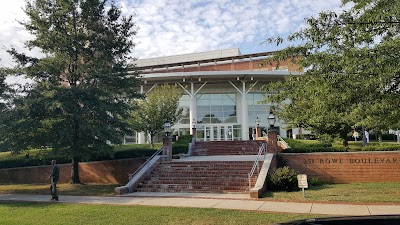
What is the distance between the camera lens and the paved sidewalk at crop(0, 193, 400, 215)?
977 centimetres

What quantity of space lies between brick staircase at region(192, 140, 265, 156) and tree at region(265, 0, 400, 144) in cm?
1469

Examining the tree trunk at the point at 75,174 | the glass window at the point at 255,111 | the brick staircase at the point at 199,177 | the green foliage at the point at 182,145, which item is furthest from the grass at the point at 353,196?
the glass window at the point at 255,111

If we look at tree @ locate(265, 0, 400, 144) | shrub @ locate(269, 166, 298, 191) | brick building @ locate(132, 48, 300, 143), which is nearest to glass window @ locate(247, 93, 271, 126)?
brick building @ locate(132, 48, 300, 143)

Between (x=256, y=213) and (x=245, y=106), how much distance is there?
111ft

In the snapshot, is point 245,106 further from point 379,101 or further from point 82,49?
point 379,101

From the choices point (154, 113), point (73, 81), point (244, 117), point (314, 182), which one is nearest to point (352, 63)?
point (314, 182)

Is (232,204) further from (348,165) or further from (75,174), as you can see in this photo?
(75,174)

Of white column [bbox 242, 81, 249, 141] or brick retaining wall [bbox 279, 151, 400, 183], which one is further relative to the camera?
white column [bbox 242, 81, 249, 141]

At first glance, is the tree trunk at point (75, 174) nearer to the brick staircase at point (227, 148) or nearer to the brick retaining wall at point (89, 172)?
the brick retaining wall at point (89, 172)

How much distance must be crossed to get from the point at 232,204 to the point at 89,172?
13.3 meters

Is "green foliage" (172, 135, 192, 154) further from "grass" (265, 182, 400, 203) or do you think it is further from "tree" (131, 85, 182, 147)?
"grass" (265, 182, 400, 203)

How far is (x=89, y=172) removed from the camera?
72.4ft

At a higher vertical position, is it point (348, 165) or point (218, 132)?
point (218, 132)

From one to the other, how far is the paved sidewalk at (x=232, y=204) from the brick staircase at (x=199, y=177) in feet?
4.85
